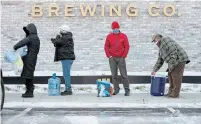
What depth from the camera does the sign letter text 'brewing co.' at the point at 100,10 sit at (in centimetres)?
1248

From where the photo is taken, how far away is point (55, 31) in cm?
1264

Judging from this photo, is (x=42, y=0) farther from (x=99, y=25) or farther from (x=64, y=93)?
(x=64, y=93)

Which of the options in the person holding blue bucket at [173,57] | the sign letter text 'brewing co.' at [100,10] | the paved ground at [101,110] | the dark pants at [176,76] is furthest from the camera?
the sign letter text 'brewing co.' at [100,10]

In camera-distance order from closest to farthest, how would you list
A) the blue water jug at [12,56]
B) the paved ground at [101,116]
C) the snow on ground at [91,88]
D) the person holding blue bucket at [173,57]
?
the paved ground at [101,116], the blue water jug at [12,56], the person holding blue bucket at [173,57], the snow on ground at [91,88]

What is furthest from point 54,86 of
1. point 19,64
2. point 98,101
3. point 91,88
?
point 91,88

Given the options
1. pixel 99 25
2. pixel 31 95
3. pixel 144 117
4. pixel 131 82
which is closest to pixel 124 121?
pixel 144 117

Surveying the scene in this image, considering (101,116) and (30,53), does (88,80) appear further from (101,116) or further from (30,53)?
(101,116)

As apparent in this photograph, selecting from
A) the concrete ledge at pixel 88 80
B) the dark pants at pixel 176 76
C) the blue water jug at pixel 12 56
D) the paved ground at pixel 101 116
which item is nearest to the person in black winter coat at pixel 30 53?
the blue water jug at pixel 12 56

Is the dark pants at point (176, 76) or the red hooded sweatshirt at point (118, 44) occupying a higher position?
the red hooded sweatshirt at point (118, 44)

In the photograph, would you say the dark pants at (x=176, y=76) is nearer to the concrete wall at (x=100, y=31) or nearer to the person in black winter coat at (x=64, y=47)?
the person in black winter coat at (x=64, y=47)

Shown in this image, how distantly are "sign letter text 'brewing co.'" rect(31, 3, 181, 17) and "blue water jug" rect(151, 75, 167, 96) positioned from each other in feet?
9.02

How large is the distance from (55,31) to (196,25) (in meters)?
4.08

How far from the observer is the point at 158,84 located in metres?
10.4

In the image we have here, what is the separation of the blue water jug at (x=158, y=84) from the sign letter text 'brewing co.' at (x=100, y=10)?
108 inches
